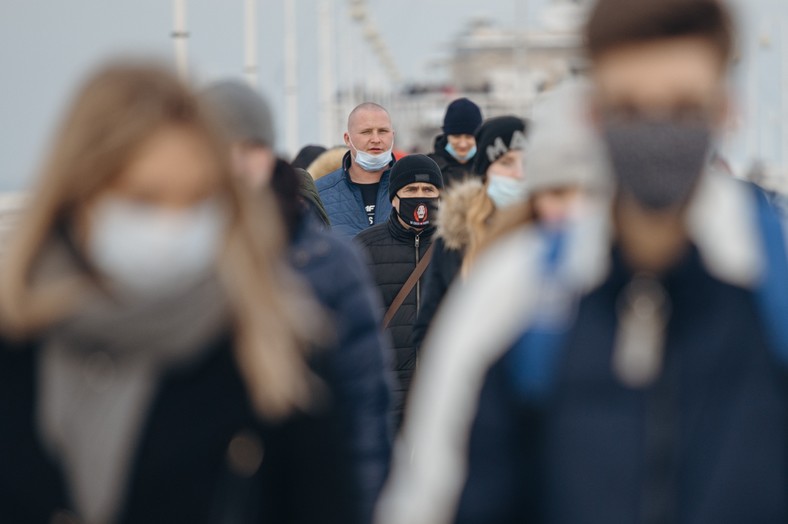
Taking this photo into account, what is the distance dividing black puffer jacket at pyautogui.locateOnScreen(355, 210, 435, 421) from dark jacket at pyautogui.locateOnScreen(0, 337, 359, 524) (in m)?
6.15

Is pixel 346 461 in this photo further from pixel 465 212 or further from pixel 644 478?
pixel 465 212

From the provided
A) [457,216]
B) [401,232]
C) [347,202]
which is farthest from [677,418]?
[347,202]

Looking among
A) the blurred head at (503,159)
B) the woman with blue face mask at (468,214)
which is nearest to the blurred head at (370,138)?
the blurred head at (503,159)

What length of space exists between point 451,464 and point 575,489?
0.67 ft

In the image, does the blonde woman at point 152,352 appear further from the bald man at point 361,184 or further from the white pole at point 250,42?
the white pole at point 250,42

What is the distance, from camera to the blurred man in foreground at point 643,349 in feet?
9.79

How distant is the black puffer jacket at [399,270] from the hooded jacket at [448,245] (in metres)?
1.26

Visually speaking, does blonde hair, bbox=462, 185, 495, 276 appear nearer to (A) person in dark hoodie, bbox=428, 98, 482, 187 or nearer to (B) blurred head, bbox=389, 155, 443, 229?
(B) blurred head, bbox=389, 155, 443, 229

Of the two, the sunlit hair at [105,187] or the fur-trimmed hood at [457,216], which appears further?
the fur-trimmed hood at [457,216]

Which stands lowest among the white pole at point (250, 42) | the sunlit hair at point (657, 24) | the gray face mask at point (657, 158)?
the white pole at point (250, 42)

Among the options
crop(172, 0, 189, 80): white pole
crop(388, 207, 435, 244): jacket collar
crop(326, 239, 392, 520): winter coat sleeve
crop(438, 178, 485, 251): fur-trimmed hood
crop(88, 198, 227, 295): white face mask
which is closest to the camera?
crop(88, 198, 227, 295): white face mask

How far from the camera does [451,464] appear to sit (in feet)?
10.2

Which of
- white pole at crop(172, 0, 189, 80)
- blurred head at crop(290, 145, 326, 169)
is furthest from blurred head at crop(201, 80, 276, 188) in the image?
white pole at crop(172, 0, 189, 80)

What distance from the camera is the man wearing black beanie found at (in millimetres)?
9789
